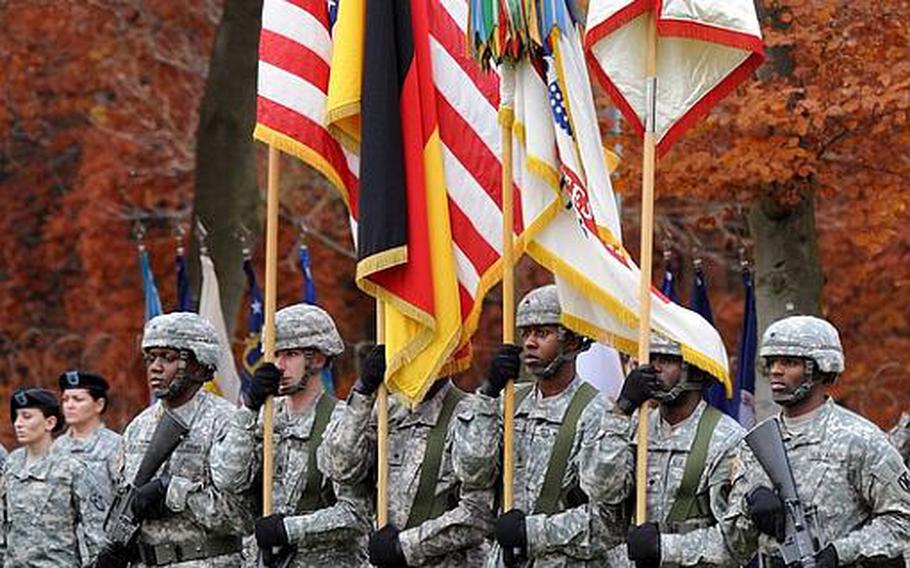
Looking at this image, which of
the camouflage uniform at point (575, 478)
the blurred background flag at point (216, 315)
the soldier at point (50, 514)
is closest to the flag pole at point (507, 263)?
the camouflage uniform at point (575, 478)

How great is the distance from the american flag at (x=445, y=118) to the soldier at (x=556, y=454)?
0.38 m

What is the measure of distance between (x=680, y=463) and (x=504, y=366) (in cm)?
94

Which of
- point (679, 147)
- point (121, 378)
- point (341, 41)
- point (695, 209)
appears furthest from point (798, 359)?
point (121, 378)

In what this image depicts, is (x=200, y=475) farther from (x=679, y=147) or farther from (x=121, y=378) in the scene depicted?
(x=121, y=378)

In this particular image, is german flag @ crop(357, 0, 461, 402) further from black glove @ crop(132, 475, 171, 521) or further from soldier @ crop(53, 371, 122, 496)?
soldier @ crop(53, 371, 122, 496)

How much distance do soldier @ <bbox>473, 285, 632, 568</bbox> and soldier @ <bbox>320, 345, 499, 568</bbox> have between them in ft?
0.56

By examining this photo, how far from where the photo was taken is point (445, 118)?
13.2m

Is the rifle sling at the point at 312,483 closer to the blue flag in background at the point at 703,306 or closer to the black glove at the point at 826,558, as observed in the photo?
the black glove at the point at 826,558

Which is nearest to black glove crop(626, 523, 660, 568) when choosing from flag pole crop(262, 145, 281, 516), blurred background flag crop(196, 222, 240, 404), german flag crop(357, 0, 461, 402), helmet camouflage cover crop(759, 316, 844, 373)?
helmet camouflage cover crop(759, 316, 844, 373)

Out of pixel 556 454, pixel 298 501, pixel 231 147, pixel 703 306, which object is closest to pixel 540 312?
pixel 556 454

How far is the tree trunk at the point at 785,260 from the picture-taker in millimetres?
17578

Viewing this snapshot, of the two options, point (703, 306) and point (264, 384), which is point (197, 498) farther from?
point (703, 306)

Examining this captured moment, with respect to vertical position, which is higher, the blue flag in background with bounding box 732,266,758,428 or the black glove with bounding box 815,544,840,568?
the blue flag in background with bounding box 732,266,758,428

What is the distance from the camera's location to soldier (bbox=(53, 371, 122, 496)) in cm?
1566
